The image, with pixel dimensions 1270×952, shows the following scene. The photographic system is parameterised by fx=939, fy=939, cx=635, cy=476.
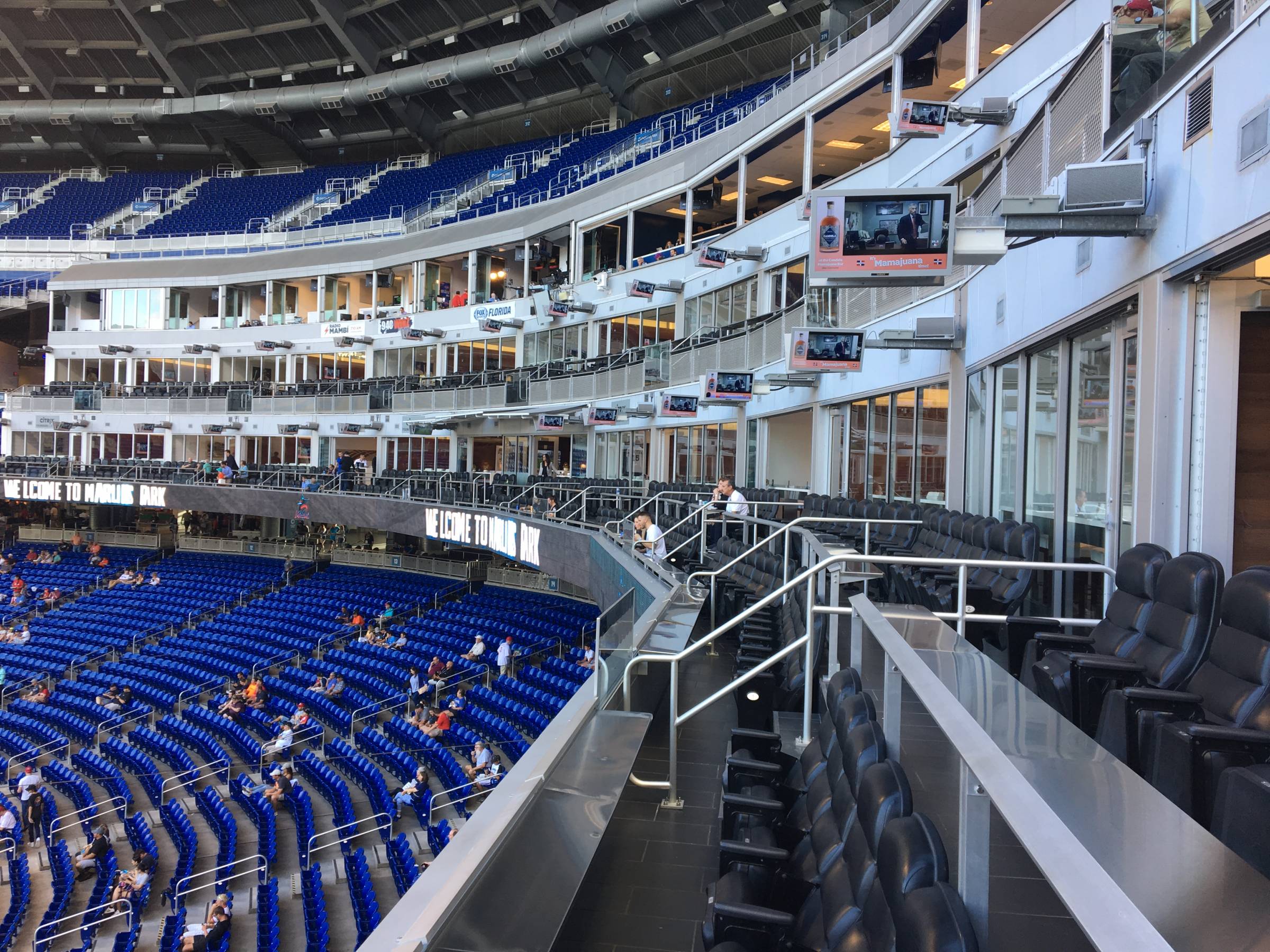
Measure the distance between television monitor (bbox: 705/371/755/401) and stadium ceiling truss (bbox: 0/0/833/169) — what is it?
756 inches

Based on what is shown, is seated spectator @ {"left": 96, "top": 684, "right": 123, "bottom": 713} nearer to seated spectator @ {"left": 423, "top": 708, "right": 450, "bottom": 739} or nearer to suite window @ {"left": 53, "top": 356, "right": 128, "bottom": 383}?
seated spectator @ {"left": 423, "top": 708, "right": 450, "bottom": 739}

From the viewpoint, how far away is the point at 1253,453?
5340mm

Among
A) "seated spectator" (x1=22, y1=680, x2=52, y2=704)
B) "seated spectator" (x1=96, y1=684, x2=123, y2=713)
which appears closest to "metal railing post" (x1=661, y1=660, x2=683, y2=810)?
"seated spectator" (x1=96, y1=684, x2=123, y2=713)

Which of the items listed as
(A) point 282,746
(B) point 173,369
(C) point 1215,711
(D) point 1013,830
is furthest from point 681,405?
(B) point 173,369

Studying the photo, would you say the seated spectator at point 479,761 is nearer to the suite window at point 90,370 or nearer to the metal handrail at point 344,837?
the metal handrail at point 344,837

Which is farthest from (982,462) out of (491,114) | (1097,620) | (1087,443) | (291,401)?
(491,114)

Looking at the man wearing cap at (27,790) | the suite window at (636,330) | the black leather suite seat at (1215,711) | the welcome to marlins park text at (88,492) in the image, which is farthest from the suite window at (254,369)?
the black leather suite seat at (1215,711)

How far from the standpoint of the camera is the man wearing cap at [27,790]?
15.1m

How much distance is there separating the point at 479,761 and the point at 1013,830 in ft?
40.3

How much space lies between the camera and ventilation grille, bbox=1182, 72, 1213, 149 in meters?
5.16

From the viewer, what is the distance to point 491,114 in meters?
44.1

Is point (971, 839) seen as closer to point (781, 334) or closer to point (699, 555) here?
point (699, 555)

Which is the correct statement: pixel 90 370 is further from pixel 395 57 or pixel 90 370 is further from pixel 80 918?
pixel 80 918

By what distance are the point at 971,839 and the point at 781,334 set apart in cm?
1618
